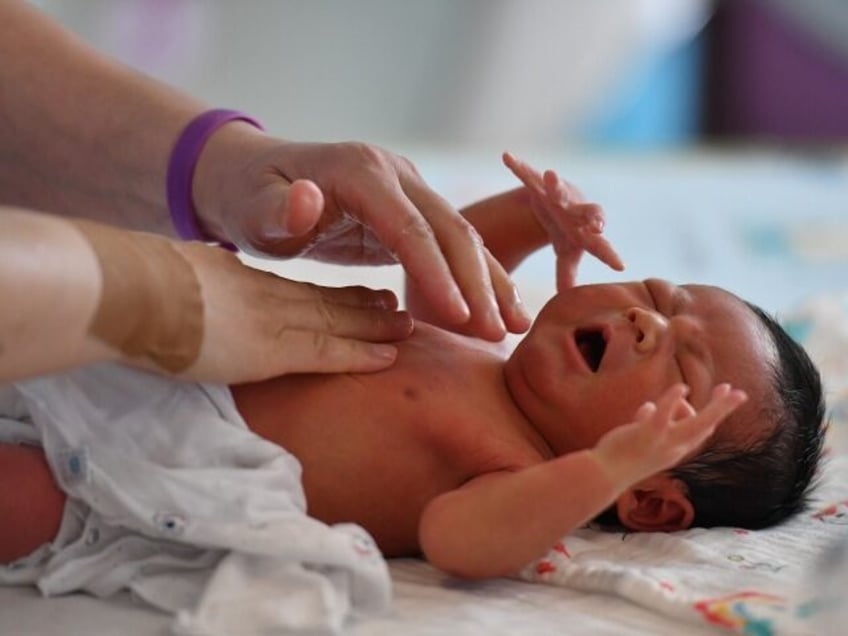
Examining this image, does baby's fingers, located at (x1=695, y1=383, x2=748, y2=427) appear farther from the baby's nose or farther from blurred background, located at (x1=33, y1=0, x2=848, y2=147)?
blurred background, located at (x1=33, y1=0, x2=848, y2=147)

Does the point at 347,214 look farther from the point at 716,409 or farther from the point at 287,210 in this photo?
the point at 716,409

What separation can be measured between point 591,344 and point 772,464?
0.19m

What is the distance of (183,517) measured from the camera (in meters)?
0.91

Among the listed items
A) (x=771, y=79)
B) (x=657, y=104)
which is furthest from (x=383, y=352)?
(x=771, y=79)

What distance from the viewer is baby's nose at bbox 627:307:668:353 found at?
1.05 metres

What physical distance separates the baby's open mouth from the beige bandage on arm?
36cm

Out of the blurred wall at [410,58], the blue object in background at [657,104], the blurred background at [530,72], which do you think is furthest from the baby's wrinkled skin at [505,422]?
the blue object in background at [657,104]

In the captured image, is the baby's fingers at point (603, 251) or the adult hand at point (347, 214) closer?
the adult hand at point (347, 214)

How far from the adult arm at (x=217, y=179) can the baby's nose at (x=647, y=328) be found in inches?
5.0

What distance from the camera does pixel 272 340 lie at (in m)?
0.94

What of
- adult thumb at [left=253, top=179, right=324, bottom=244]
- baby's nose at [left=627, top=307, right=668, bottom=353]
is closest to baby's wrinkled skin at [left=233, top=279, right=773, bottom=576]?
baby's nose at [left=627, top=307, right=668, bottom=353]

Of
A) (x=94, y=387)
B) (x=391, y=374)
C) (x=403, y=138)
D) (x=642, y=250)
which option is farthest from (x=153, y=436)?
(x=403, y=138)

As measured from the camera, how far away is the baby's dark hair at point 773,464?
105 centimetres

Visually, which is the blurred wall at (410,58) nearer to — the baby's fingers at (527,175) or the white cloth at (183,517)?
the baby's fingers at (527,175)
